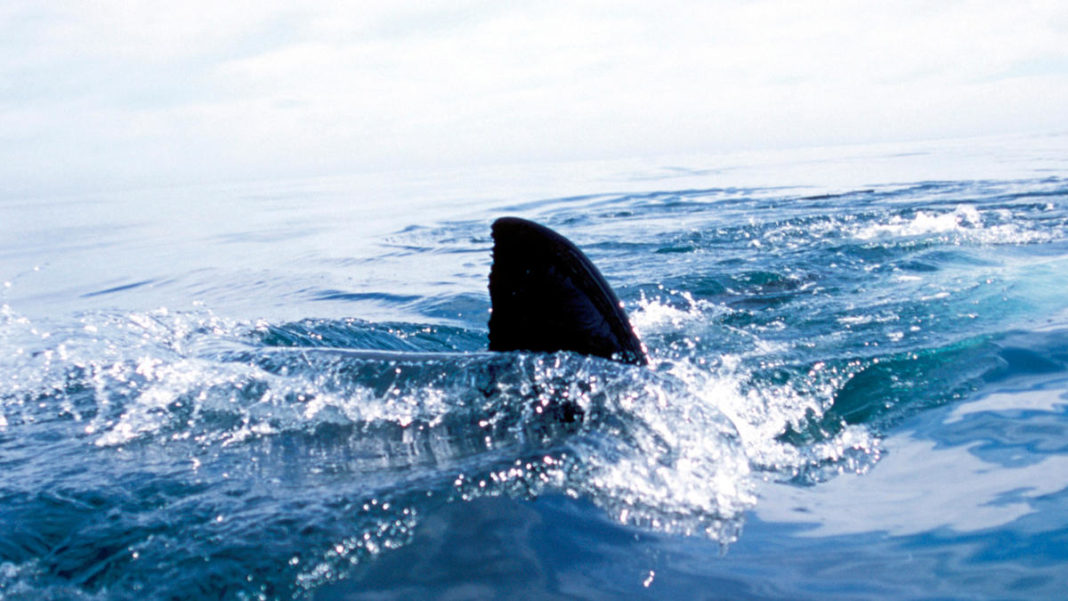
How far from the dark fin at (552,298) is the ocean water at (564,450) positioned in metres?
0.15

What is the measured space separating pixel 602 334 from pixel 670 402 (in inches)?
20.4

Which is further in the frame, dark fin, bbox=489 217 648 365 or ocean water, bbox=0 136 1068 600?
dark fin, bbox=489 217 648 365

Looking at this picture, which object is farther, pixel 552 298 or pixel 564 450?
pixel 552 298

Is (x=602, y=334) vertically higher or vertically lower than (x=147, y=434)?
higher

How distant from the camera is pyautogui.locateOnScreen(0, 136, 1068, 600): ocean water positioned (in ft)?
9.00

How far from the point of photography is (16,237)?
65.6 feet

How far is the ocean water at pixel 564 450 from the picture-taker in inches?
108

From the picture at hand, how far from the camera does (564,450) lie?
3.50 metres

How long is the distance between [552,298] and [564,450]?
927mm

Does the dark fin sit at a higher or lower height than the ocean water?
higher

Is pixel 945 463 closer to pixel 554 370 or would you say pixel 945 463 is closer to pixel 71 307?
pixel 554 370

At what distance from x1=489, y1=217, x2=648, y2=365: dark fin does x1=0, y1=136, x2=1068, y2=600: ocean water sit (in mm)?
152

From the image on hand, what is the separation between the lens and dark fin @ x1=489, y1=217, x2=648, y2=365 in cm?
410

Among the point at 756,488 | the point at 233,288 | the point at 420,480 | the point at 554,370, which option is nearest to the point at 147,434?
the point at 420,480
